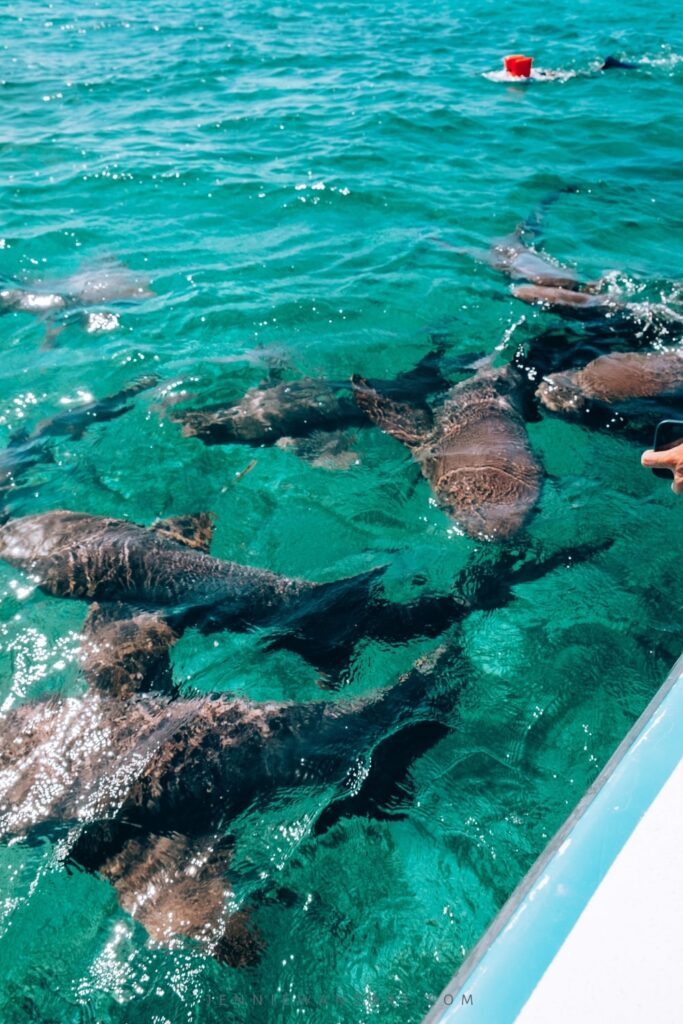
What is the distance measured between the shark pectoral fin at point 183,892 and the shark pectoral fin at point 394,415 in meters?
3.88

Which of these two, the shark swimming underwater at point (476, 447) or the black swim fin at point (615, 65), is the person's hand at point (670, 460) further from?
the black swim fin at point (615, 65)

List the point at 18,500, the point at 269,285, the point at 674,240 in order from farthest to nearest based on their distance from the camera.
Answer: the point at 674,240
the point at 269,285
the point at 18,500

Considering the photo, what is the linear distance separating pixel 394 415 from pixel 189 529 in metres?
2.17

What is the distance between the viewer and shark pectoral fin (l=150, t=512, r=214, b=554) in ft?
19.7

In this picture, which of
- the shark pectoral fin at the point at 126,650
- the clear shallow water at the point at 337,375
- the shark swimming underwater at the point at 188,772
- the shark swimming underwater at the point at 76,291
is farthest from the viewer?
the shark swimming underwater at the point at 76,291

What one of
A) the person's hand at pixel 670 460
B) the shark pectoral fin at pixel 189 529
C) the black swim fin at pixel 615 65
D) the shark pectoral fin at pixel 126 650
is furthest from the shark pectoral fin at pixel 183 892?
the black swim fin at pixel 615 65

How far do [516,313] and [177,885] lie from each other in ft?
22.6

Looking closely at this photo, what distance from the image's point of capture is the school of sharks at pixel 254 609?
4.22m

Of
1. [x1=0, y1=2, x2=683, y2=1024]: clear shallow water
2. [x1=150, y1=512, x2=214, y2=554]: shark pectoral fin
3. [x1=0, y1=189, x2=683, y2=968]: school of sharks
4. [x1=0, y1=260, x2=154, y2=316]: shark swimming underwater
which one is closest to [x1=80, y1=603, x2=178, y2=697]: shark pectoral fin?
[x1=0, y1=189, x2=683, y2=968]: school of sharks

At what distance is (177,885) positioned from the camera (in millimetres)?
4051

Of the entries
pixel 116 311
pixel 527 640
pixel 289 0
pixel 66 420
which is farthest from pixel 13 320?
pixel 289 0

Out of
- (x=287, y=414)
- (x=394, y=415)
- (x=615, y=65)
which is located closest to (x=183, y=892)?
(x=287, y=414)

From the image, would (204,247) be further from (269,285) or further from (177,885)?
(177,885)

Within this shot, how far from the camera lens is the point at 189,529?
6.13 meters
